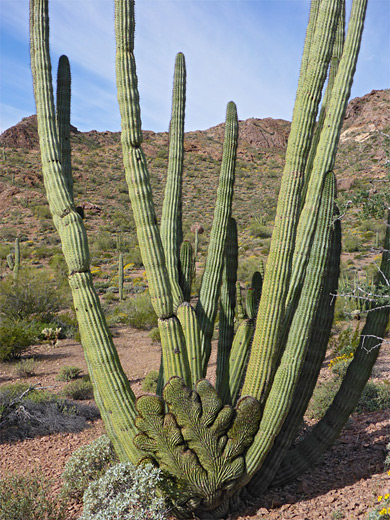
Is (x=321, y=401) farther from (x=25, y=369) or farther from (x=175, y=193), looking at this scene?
(x=25, y=369)

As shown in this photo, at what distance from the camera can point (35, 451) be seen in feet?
21.1

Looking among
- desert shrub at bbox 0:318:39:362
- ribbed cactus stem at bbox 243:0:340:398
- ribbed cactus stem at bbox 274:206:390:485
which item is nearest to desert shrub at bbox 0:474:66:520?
ribbed cactus stem at bbox 274:206:390:485

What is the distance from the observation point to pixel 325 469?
525cm

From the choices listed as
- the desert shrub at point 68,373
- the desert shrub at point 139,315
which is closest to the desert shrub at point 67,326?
the desert shrub at point 139,315

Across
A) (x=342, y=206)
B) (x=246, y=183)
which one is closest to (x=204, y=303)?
(x=342, y=206)

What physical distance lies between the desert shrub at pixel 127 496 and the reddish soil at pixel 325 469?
86 cm

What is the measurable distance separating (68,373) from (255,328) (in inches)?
284

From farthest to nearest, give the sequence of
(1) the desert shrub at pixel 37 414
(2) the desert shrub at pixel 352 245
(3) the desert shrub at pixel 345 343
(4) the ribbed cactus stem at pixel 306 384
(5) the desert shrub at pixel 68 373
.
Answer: (2) the desert shrub at pixel 352 245 < (5) the desert shrub at pixel 68 373 < (3) the desert shrub at pixel 345 343 < (1) the desert shrub at pixel 37 414 < (4) the ribbed cactus stem at pixel 306 384

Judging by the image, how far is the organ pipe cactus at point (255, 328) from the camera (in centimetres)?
404

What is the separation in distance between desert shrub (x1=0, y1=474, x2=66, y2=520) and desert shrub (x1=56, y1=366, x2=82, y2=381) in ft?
17.9

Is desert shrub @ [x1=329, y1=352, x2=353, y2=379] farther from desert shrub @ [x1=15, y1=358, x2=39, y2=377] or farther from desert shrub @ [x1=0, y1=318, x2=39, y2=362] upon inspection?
desert shrub @ [x1=0, y1=318, x2=39, y2=362]

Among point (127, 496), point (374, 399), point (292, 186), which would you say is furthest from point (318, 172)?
point (374, 399)

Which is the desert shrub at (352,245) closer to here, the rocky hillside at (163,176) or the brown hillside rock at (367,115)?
the rocky hillside at (163,176)

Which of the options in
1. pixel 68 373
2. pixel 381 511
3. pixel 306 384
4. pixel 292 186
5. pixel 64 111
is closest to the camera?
pixel 381 511
